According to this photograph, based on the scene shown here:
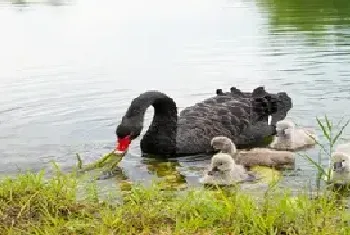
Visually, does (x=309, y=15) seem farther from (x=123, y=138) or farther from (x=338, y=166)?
(x=338, y=166)

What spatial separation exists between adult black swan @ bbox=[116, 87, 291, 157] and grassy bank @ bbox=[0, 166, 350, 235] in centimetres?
168

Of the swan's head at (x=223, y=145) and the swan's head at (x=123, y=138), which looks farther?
the swan's head at (x=223, y=145)

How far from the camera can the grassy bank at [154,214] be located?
157 inches

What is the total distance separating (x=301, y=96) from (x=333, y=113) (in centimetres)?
103

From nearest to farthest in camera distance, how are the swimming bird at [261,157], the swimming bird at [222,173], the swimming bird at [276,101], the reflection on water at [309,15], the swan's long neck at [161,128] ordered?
the swimming bird at [222,173] < the swimming bird at [261,157] < the swan's long neck at [161,128] < the swimming bird at [276,101] < the reflection on water at [309,15]

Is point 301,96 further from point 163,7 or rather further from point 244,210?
point 163,7

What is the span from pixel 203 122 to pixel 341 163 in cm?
202

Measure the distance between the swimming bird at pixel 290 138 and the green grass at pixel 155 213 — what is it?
2189 mm

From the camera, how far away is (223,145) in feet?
21.4

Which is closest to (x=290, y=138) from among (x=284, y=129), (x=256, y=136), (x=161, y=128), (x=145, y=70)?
(x=284, y=129)

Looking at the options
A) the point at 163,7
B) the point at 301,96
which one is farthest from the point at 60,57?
the point at 163,7

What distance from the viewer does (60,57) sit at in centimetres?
1382

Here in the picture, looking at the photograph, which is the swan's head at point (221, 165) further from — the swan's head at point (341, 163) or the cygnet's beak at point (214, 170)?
the swan's head at point (341, 163)

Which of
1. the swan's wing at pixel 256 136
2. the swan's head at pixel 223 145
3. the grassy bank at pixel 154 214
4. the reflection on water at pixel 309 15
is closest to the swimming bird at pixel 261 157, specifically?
the swan's head at pixel 223 145
